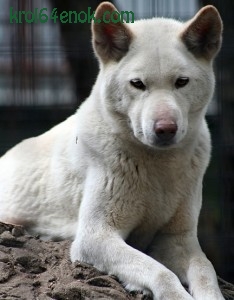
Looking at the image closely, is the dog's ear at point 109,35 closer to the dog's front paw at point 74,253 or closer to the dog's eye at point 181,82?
the dog's eye at point 181,82

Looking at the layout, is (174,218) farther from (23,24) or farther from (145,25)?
(23,24)

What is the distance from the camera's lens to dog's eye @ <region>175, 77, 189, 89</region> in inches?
190

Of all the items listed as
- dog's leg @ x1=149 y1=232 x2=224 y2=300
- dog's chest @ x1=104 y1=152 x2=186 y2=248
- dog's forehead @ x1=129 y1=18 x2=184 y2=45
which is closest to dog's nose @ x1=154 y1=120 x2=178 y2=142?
dog's chest @ x1=104 y1=152 x2=186 y2=248

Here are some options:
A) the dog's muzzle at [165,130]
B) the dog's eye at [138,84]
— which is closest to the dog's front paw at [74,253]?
the dog's muzzle at [165,130]

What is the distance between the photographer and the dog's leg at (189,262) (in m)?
4.77

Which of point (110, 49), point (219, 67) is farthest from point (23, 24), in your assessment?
point (110, 49)

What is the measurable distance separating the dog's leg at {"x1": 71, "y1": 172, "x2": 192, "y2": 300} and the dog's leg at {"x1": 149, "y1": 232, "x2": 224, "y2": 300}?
213 mm

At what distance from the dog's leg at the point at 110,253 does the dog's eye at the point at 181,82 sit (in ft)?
2.23

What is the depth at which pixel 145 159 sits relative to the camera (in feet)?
16.6

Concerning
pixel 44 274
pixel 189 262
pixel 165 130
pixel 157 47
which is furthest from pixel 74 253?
pixel 157 47

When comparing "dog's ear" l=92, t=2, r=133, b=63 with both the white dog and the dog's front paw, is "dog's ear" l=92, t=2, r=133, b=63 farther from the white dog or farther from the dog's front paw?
the dog's front paw

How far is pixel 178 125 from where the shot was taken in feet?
15.3

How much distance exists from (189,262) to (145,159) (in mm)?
597

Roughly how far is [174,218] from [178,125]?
711mm
